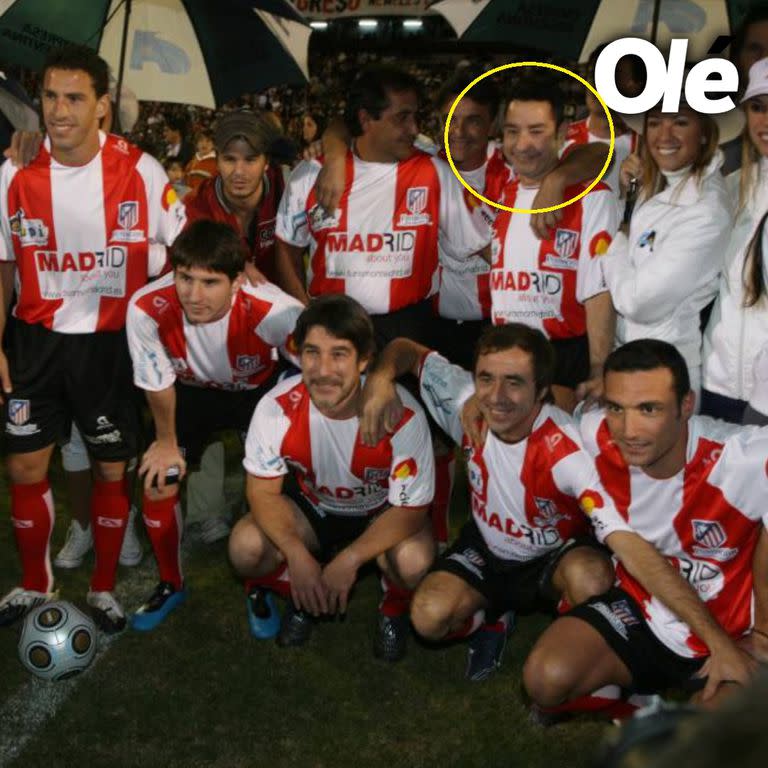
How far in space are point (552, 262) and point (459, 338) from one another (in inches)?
34.1

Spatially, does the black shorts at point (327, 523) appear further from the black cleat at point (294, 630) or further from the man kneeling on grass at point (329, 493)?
the black cleat at point (294, 630)

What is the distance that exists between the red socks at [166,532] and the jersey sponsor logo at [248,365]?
559 millimetres

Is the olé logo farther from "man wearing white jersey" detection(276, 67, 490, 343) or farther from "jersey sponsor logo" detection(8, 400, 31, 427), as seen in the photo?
"jersey sponsor logo" detection(8, 400, 31, 427)

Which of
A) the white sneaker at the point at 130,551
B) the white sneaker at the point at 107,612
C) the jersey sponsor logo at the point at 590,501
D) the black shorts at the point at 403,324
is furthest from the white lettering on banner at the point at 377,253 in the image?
the white sneaker at the point at 107,612

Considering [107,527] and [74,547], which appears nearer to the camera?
[107,527]

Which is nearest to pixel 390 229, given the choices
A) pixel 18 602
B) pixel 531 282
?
pixel 531 282

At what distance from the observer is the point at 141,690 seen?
351cm

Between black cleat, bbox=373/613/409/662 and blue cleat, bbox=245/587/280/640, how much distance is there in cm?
40

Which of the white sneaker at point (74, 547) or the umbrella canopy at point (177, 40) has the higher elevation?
the umbrella canopy at point (177, 40)

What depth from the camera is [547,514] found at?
3502 mm

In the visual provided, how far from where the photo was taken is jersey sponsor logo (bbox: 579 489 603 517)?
3186 millimetres

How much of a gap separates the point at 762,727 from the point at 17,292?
3.81 meters

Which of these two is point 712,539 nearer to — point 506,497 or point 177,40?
point 506,497

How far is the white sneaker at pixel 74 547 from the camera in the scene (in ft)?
14.4
